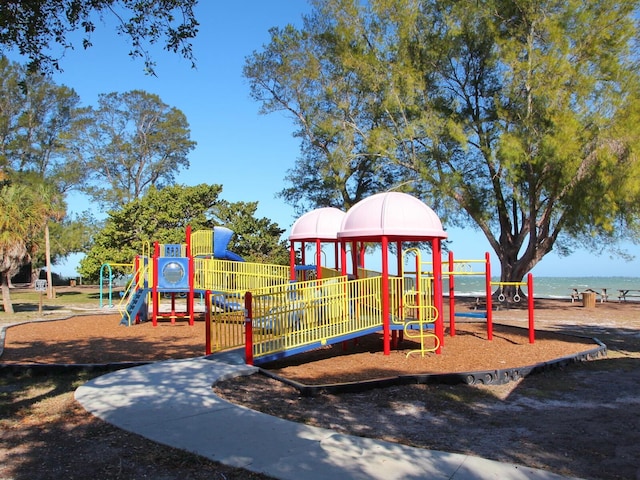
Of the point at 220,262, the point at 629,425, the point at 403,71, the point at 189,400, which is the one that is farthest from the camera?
the point at 403,71

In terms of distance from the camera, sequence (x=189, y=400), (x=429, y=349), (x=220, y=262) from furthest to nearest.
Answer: (x=220, y=262) < (x=429, y=349) < (x=189, y=400)

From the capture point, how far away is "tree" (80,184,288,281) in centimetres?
3297

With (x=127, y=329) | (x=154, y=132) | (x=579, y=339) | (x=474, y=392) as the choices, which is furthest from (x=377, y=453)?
(x=154, y=132)

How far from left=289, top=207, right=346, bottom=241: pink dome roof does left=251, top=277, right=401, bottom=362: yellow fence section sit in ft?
20.9

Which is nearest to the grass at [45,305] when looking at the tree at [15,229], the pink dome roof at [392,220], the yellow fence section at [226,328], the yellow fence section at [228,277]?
the tree at [15,229]

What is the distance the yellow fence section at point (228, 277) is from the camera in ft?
61.3

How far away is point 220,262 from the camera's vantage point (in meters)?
19.1

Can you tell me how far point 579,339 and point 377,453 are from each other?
10.9 metres

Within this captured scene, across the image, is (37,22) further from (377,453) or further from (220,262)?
(220,262)

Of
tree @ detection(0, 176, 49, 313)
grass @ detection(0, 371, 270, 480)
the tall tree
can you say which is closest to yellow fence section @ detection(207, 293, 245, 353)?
grass @ detection(0, 371, 270, 480)

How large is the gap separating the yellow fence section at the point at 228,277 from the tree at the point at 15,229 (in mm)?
7432

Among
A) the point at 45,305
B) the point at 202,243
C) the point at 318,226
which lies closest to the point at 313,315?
the point at 318,226

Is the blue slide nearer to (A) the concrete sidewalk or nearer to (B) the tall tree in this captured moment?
(A) the concrete sidewalk

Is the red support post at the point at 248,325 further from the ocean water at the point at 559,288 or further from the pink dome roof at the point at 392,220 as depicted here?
the ocean water at the point at 559,288
